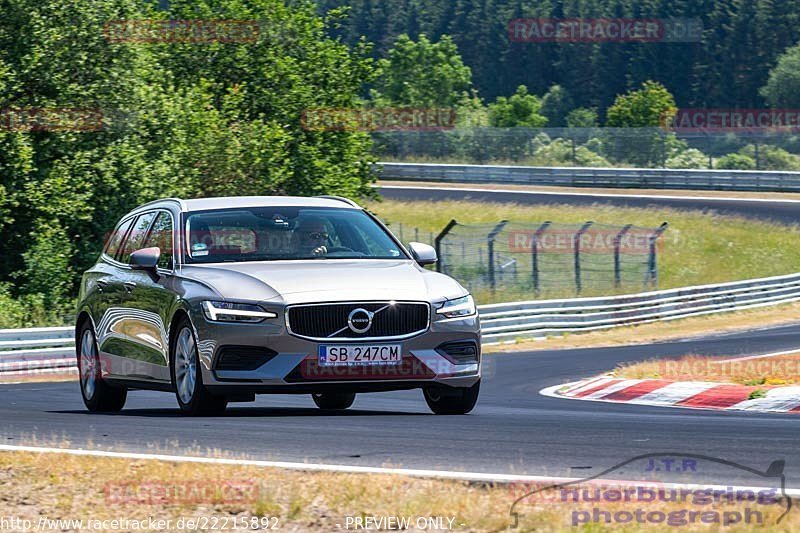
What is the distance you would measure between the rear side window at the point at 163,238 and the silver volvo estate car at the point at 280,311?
0.05 feet

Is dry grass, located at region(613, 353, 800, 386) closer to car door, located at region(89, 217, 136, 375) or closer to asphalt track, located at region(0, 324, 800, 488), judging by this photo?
asphalt track, located at region(0, 324, 800, 488)

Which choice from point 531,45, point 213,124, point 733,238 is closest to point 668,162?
point 733,238

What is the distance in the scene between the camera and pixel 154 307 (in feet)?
33.5

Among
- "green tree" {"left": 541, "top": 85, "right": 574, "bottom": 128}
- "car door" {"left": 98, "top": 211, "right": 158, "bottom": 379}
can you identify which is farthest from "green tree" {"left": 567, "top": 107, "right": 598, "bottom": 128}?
"car door" {"left": 98, "top": 211, "right": 158, "bottom": 379}

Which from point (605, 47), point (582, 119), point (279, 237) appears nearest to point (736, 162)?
point (582, 119)

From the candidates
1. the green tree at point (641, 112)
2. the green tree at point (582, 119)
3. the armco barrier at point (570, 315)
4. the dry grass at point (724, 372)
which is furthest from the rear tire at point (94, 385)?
the green tree at point (582, 119)

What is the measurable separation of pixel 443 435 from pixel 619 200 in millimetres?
44891

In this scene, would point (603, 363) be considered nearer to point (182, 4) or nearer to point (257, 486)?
point (257, 486)

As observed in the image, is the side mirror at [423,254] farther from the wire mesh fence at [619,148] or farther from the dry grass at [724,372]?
the wire mesh fence at [619,148]

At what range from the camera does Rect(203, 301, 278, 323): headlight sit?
9.22 metres

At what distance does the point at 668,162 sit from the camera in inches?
2379

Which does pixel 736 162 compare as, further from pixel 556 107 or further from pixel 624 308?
pixel 556 107

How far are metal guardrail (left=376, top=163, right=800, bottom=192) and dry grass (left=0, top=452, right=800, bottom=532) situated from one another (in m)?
48.0

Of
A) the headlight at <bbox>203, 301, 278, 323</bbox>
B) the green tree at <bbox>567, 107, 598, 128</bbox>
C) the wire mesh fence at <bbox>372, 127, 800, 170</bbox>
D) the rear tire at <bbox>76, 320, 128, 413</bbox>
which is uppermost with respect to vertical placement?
the headlight at <bbox>203, 301, 278, 323</bbox>
